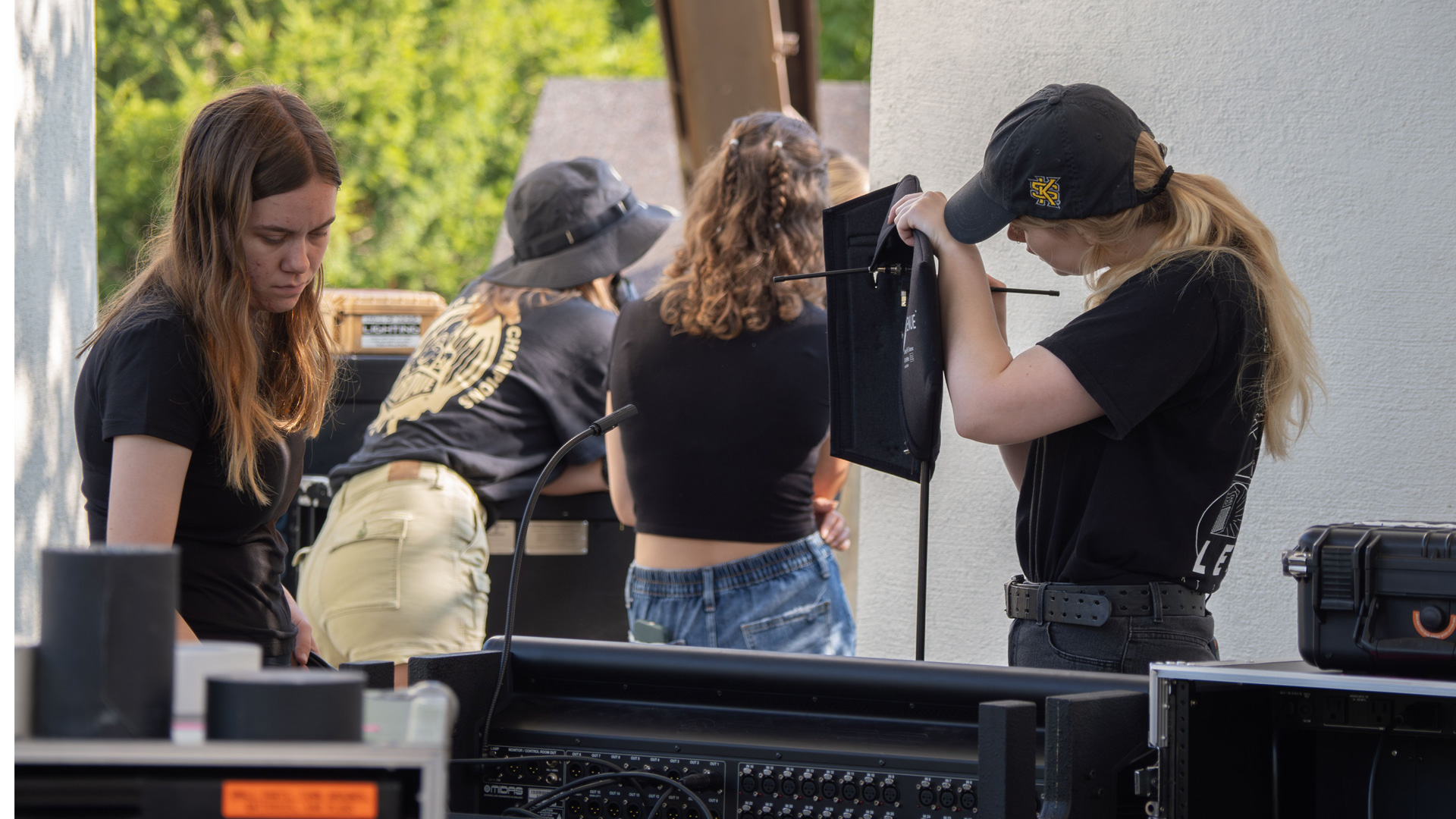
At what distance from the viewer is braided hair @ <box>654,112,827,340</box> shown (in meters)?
2.43

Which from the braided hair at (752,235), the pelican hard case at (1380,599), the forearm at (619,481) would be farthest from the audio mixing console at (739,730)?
the forearm at (619,481)

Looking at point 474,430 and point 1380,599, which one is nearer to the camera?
point 1380,599

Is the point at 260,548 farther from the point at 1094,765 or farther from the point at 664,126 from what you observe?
the point at 664,126

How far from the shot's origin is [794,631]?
96.3 inches

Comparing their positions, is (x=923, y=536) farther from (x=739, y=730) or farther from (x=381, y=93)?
(x=381, y=93)

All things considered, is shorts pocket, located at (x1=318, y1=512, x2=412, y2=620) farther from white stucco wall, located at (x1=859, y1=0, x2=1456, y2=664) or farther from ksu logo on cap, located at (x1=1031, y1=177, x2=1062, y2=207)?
ksu logo on cap, located at (x1=1031, y1=177, x2=1062, y2=207)

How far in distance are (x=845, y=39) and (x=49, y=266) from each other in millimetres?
14506

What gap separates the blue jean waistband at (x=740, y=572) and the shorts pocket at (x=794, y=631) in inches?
3.0

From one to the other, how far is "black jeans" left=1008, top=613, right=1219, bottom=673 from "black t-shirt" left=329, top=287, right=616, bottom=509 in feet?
5.17

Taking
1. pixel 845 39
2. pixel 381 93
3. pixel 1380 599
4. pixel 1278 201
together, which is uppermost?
pixel 845 39

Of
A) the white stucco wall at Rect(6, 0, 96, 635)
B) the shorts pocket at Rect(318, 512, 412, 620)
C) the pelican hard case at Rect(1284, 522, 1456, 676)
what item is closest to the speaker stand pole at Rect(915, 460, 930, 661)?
the pelican hard case at Rect(1284, 522, 1456, 676)

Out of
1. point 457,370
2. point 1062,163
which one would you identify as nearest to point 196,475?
point 1062,163

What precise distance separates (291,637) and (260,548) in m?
0.15

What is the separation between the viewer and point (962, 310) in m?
1.64
